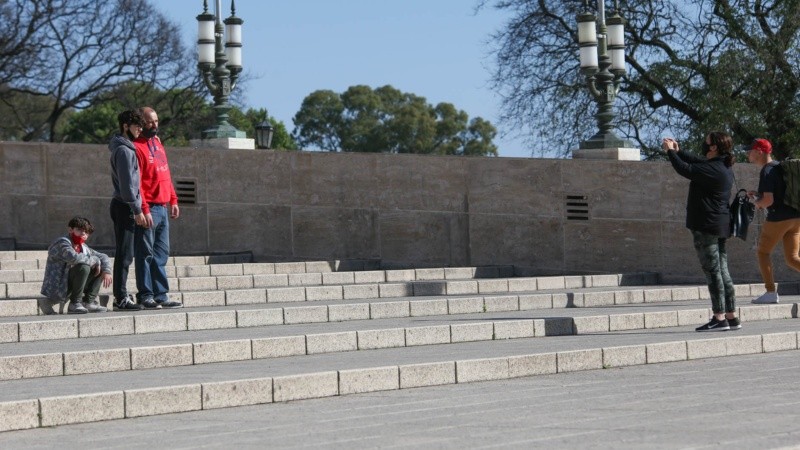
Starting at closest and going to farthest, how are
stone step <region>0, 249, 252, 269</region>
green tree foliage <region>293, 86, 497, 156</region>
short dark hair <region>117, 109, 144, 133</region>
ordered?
short dark hair <region>117, 109, 144, 133</region>
stone step <region>0, 249, 252, 269</region>
green tree foliage <region>293, 86, 497, 156</region>

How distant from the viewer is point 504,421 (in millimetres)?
6836

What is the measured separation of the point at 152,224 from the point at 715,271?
187 inches

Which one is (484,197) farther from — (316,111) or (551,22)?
(316,111)

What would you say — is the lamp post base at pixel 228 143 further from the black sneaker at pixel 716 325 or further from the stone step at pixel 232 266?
the black sneaker at pixel 716 325

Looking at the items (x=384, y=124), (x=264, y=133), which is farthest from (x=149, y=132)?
(x=384, y=124)

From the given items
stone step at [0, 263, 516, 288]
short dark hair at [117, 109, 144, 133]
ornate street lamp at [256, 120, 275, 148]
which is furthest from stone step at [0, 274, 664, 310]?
ornate street lamp at [256, 120, 275, 148]

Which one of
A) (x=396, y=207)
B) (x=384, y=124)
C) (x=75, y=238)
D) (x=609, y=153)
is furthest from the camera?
(x=384, y=124)

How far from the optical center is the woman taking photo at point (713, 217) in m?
11.4

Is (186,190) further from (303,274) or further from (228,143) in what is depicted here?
(303,274)

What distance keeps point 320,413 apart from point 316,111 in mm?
117233

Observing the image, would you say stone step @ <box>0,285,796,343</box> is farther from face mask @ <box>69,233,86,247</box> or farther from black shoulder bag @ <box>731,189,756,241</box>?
black shoulder bag @ <box>731,189,756,241</box>

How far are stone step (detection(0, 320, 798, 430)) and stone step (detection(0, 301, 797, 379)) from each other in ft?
0.41

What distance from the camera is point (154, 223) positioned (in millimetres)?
12906

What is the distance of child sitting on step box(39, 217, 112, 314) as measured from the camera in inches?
471
